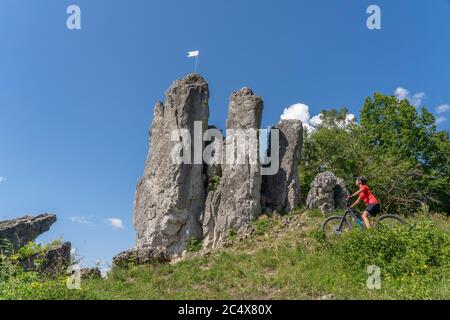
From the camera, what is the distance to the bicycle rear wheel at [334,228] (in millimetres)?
14399

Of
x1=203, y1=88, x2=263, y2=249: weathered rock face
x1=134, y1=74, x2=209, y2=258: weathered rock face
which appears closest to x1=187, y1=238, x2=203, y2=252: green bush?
x1=134, y1=74, x2=209, y2=258: weathered rock face

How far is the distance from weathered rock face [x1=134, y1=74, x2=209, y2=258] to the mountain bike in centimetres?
775

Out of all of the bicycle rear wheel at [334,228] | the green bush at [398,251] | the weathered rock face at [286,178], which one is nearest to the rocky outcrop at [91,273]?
the weathered rock face at [286,178]


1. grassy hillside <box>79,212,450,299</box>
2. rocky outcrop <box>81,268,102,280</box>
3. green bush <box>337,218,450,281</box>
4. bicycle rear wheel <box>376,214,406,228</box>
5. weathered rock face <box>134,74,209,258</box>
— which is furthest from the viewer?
weathered rock face <box>134,74,209,258</box>

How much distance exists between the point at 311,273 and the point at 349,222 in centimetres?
388

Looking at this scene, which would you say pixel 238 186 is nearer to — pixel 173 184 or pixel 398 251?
pixel 173 184

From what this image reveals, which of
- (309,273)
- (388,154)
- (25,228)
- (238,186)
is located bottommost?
(25,228)

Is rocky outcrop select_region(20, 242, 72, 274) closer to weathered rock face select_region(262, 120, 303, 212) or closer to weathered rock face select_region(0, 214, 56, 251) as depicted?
weathered rock face select_region(0, 214, 56, 251)

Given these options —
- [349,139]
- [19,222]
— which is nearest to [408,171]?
[349,139]

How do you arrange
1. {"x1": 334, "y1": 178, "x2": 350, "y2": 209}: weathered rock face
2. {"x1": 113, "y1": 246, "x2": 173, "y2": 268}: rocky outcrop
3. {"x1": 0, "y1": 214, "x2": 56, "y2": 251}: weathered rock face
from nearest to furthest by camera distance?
{"x1": 113, "y1": 246, "x2": 173, "y2": 268}: rocky outcrop, {"x1": 334, "y1": 178, "x2": 350, "y2": 209}: weathered rock face, {"x1": 0, "y1": 214, "x2": 56, "y2": 251}: weathered rock face

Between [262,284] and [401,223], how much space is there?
18.1ft

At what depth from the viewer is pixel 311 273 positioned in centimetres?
1149

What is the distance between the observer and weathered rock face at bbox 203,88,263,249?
62.4 ft

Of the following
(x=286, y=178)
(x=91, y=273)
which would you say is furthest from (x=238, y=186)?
(x=91, y=273)
